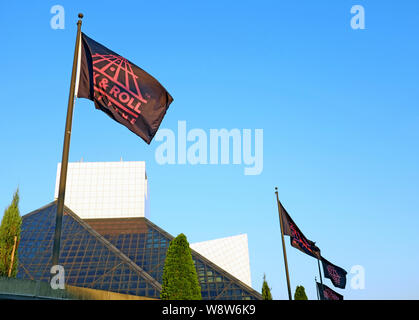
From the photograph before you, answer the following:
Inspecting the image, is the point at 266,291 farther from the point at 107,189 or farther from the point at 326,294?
the point at 107,189

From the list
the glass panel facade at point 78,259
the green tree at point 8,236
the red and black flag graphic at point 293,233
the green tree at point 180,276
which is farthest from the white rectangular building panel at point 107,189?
the red and black flag graphic at point 293,233

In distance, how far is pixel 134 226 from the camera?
5328 centimetres

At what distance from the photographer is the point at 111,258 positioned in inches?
1612

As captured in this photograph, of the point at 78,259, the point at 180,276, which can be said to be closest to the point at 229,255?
the point at 78,259

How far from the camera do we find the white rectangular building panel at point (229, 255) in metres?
51.9

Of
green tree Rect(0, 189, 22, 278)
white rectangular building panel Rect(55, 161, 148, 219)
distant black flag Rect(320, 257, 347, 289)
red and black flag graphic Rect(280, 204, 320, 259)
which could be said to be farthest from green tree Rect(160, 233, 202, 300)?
white rectangular building panel Rect(55, 161, 148, 219)

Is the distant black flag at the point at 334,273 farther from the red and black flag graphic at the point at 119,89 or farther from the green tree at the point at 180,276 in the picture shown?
the red and black flag graphic at the point at 119,89

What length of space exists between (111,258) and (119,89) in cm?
3395

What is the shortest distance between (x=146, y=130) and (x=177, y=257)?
502 inches

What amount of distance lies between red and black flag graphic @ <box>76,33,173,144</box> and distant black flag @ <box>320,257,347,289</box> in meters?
19.7

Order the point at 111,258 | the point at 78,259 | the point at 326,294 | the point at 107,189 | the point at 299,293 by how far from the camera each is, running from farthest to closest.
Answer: the point at 107,189, the point at 78,259, the point at 111,258, the point at 299,293, the point at 326,294
